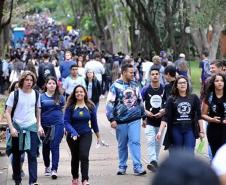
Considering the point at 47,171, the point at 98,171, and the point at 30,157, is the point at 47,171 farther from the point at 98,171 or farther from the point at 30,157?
the point at 30,157

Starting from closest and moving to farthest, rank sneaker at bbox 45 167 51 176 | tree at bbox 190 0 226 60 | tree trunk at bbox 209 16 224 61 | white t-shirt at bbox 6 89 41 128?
white t-shirt at bbox 6 89 41 128 < sneaker at bbox 45 167 51 176 < tree at bbox 190 0 226 60 < tree trunk at bbox 209 16 224 61

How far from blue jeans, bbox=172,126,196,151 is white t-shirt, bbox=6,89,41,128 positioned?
6.02 feet

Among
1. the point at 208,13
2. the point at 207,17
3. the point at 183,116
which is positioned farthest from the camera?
the point at 207,17

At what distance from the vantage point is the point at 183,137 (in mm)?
9086

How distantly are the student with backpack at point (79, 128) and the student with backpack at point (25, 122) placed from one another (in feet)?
1.38

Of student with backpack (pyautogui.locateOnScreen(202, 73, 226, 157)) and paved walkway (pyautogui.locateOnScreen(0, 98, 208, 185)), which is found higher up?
student with backpack (pyautogui.locateOnScreen(202, 73, 226, 157))

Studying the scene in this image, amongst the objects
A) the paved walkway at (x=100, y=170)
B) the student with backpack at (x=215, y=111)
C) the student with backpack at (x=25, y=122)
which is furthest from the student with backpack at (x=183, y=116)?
the student with backpack at (x=25, y=122)

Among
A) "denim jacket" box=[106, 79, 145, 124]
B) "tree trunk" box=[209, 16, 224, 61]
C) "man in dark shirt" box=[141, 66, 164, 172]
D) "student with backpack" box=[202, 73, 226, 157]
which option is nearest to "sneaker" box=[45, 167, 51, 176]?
"denim jacket" box=[106, 79, 145, 124]

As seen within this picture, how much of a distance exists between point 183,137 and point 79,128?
4.42ft

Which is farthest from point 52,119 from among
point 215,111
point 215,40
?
point 215,40

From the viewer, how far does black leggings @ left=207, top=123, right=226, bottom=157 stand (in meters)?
8.75

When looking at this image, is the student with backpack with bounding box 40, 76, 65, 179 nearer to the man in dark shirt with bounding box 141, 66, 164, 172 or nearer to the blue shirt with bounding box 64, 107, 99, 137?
the blue shirt with bounding box 64, 107, 99, 137

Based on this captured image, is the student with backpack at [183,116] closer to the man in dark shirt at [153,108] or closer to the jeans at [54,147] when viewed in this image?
the man in dark shirt at [153,108]

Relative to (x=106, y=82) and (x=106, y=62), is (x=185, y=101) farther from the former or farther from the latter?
(x=106, y=62)
